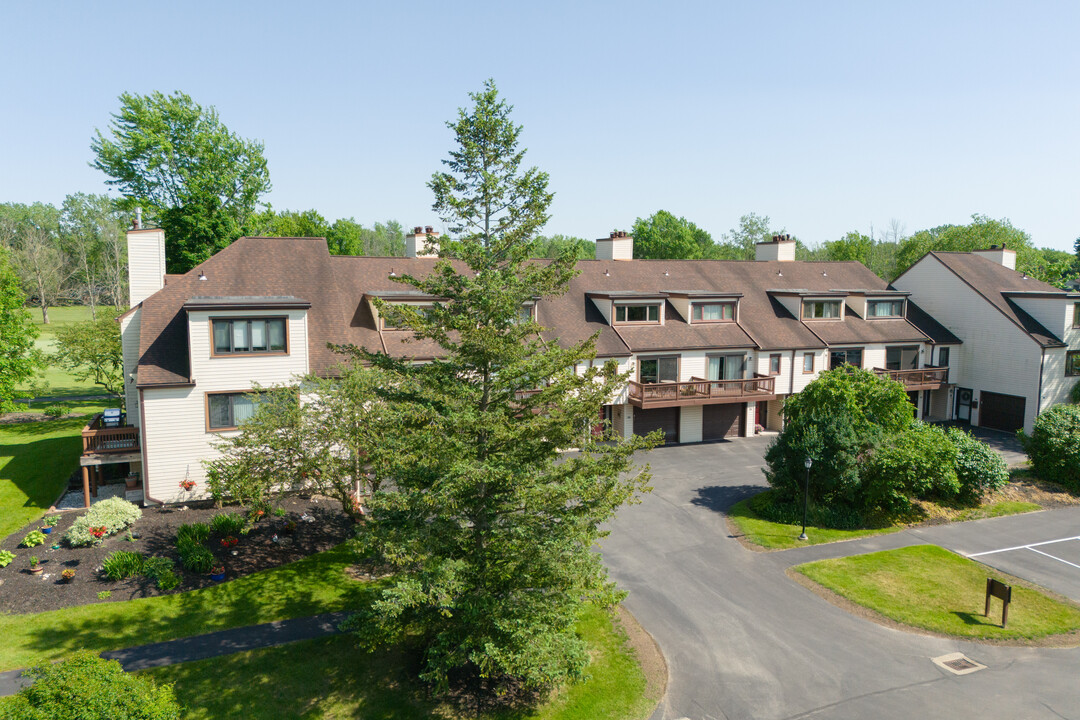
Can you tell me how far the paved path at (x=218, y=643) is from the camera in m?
15.4

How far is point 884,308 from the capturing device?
4184 centimetres

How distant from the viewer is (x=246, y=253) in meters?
29.1

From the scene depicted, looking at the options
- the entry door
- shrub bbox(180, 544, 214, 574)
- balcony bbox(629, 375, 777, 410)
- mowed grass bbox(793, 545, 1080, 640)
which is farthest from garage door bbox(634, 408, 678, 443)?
shrub bbox(180, 544, 214, 574)

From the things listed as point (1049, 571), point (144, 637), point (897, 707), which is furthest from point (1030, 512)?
point (144, 637)

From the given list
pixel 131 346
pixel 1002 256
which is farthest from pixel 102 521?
pixel 1002 256

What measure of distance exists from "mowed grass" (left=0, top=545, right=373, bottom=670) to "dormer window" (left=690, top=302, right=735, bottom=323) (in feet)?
80.0

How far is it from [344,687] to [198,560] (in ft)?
25.5

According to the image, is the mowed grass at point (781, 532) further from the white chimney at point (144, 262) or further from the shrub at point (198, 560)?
the white chimney at point (144, 262)

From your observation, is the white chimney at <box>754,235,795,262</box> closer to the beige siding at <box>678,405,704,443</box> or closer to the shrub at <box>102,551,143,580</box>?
the beige siding at <box>678,405,704,443</box>

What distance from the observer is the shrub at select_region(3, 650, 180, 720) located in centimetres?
945

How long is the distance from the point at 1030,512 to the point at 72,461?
41.3 meters

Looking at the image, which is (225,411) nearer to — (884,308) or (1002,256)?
(884,308)

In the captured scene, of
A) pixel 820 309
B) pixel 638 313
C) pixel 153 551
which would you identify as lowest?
pixel 153 551

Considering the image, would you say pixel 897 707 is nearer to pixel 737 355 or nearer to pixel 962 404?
pixel 737 355
